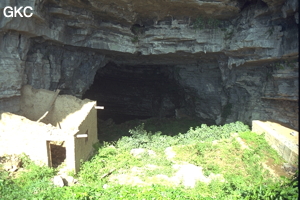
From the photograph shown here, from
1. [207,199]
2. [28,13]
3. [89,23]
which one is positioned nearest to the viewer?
[207,199]

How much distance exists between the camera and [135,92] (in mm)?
22578

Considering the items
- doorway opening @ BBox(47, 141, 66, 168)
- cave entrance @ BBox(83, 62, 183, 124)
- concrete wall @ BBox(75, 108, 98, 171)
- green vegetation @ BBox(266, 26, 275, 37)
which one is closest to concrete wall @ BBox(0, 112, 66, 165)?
concrete wall @ BBox(75, 108, 98, 171)

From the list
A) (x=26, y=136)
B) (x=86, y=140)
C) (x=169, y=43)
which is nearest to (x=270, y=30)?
(x=169, y=43)

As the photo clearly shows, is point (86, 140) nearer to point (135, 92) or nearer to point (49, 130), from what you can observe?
point (49, 130)

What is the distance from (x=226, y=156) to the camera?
1022 cm

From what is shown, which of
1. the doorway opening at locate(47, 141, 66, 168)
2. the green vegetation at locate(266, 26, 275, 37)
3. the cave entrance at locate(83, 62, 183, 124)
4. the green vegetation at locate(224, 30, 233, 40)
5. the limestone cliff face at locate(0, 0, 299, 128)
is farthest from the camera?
the cave entrance at locate(83, 62, 183, 124)

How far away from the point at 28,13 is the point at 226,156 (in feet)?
34.6

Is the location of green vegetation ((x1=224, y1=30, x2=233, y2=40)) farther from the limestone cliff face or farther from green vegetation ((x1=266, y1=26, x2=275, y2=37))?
green vegetation ((x1=266, y1=26, x2=275, y2=37))

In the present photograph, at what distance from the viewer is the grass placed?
251 inches

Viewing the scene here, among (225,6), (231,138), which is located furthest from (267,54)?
(231,138)

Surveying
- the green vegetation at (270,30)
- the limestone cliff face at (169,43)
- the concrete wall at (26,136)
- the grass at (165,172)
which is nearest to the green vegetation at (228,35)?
the limestone cliff face at (169,43)

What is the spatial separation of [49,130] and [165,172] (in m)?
4.67

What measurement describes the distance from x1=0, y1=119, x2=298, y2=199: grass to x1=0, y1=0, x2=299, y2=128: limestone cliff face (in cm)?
286

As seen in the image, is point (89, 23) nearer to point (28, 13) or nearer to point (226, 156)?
point (28, 13)
